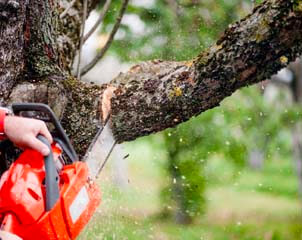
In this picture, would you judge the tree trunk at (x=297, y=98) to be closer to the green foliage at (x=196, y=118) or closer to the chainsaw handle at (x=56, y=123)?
the green foliage at (x=196, y=118)

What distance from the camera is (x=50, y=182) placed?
4.92 feet

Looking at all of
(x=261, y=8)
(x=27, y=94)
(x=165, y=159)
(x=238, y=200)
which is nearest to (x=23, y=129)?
(x=27, y=94)

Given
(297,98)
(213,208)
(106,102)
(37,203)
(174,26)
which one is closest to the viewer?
(37,203)

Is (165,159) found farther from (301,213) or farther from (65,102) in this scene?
(301,213)

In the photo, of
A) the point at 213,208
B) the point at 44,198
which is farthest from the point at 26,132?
the point at 213,208

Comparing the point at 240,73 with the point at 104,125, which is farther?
the point at 104,125

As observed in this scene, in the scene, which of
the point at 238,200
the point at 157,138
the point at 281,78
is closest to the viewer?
the point at 157,138

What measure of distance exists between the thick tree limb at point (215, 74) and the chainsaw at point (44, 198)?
33 centimetres

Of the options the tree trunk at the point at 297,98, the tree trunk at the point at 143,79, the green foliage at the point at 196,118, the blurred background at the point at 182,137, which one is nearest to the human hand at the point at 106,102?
the tree trunk at the point at 143,79

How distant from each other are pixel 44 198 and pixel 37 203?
0.08ft

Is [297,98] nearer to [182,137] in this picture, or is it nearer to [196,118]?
[182,137]

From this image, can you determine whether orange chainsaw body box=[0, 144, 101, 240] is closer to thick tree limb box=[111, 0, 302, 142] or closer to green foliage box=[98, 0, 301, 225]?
thick tree limb box=[111, 0, 302, 142]

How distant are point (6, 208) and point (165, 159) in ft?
12.8

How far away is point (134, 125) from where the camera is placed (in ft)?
6.19
